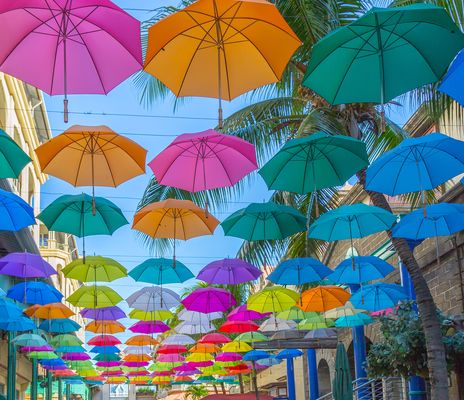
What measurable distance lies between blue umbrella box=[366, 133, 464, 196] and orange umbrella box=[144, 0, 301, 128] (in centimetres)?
270

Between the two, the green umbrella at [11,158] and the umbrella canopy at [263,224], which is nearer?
the green umbrella at [11,158]

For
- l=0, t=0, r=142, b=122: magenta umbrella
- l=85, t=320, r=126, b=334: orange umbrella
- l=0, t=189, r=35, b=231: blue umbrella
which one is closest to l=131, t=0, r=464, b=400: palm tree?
l=0, t=189, r=35, b=231: blue umbrella

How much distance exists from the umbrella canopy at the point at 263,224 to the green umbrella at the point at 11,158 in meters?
5.53

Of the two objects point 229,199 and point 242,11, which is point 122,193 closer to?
point 229,199

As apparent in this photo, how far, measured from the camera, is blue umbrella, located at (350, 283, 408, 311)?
18.0m

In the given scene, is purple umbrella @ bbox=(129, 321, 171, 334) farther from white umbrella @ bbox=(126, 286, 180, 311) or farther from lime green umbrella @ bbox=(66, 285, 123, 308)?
lime green umbrella @ bbox=(66, 285, 123, 308)

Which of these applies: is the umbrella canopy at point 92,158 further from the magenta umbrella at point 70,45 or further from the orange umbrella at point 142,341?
the orange umbrella at point 142,341

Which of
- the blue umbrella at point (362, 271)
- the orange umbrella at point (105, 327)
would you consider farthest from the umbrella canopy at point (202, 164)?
the orange umbrella at point (105, 327)

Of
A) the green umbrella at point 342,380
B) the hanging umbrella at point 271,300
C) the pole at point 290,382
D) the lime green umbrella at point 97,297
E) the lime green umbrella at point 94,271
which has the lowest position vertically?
the green umbrella at point 342,380

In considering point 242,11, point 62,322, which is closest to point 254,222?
point 242,11

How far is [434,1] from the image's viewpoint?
39.2ft

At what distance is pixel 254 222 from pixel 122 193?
32.7 feet

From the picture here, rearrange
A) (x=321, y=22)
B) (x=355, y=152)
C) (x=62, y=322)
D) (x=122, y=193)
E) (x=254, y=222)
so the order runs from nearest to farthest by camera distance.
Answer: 1. (x=355, y=152)
2. (x=321, y=22)
3. (x=254, y=222)
4. (x=122, y=193)
5. (x=62, y=322)

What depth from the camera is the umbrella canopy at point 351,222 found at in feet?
43.4
